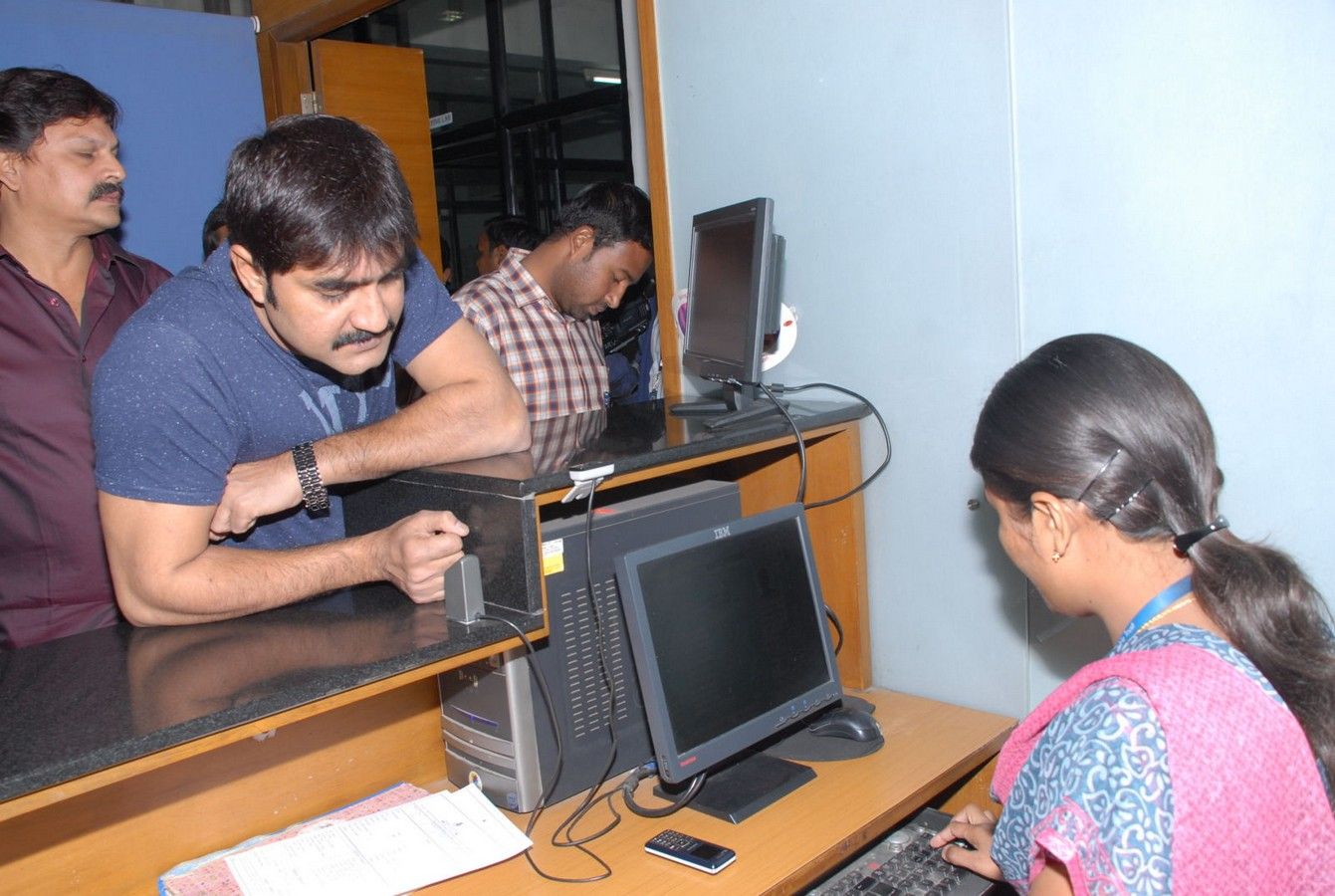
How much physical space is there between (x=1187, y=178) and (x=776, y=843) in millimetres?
1146

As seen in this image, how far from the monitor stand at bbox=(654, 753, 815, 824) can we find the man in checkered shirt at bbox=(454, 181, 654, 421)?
1311 millimetres

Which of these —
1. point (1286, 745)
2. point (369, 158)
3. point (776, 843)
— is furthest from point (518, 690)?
point (1286, 745)

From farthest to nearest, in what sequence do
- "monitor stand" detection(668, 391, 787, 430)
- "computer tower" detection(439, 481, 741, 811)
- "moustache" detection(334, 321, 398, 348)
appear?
"monitor stand" detection(668, 391, 787, 430) < "computer tower" detection(439, 481, 741, 811) < "moustache" detection(334, 321, 398, 348)

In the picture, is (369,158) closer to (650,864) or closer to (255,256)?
(255,256)

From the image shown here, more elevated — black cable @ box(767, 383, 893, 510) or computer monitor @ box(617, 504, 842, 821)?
black cable @ box(767, 383, 893, 510)

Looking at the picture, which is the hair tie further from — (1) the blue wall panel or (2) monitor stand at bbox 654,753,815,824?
(1) the blue wall panel

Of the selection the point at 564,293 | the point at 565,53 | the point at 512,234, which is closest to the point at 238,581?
the point at 564,293

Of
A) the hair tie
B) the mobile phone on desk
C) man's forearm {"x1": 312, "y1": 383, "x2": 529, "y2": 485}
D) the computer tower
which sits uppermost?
man's forearm {"x1": 312, "y1": 383, "x2": 529, "y2": 485}

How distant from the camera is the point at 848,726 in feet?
5.83

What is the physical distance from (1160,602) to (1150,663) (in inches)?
5.4

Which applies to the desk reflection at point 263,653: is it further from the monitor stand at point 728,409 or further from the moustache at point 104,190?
the moustache at point 104,190

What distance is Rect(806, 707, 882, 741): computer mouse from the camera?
1769 millimetres

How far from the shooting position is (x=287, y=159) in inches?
53.3

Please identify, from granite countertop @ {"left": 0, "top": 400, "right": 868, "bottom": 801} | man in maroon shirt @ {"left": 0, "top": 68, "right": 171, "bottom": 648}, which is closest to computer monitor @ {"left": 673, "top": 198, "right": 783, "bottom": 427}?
granite countertop @ {"left": 0, "top": 400, "right": 868, "bottom": 801}
